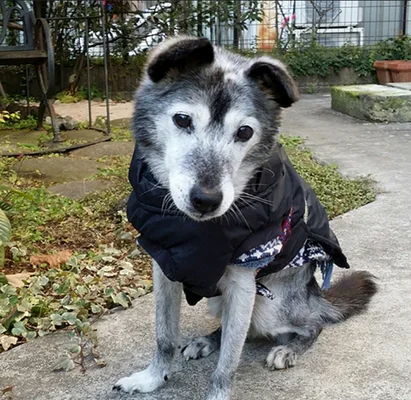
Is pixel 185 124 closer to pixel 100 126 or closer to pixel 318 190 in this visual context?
pixel 318 190

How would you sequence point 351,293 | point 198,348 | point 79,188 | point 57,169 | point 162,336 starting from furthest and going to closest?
point 57,169 → point 79,188 → point 351,293 → point 198,348 → point 162,336

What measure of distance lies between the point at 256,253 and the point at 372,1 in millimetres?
10911

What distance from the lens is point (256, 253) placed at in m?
2.19

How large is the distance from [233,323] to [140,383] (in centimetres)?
42

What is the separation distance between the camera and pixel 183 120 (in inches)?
80.4

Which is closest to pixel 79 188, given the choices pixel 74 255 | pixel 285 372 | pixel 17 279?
pixel 74 255

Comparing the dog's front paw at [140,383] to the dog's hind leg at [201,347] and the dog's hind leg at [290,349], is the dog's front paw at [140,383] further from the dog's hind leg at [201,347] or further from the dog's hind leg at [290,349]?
the dog's hind leg at [290,349]

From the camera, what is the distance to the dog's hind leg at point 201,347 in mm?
2564

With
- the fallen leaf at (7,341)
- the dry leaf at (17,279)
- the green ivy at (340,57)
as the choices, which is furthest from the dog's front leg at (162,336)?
the green ivy at (340,57)

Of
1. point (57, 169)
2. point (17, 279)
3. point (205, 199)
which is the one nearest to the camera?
point (205, 199)

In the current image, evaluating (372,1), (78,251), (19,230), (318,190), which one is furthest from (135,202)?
(372,1)

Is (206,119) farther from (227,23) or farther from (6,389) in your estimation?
(227,23)

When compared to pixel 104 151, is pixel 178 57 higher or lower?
higher

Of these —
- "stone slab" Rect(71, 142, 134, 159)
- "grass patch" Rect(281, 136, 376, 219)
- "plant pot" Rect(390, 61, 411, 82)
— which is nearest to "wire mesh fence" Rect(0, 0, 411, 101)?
"plant pot" Rect(390, 61, 411, 82)
